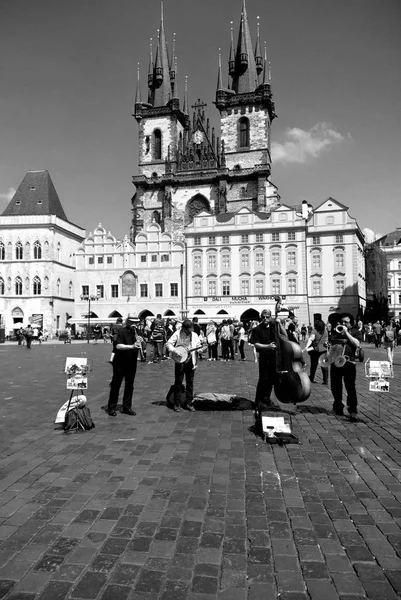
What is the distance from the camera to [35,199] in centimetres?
5997

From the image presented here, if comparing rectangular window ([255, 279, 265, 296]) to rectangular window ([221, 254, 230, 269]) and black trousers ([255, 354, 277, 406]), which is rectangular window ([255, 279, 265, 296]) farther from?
black trousers ([255, 354, 277, 406])

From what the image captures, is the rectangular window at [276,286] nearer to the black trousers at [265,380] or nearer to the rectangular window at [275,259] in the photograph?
the rectangular window at [275,259]

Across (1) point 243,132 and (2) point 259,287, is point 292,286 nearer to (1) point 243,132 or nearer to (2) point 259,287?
(2) point 259,287

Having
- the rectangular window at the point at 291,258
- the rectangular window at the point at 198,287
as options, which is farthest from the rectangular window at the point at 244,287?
the rectangular window at the point at 291,258

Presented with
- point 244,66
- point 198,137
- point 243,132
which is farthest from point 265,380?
point 244,66

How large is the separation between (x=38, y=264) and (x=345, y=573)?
57.6m

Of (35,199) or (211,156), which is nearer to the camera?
(35,199)

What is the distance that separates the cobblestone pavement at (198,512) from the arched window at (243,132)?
60449mm

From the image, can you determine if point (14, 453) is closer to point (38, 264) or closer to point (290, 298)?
point (290, 298)

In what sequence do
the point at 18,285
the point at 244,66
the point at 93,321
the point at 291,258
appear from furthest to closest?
1. the point at 244,66
2. the point at 18,285
3. the point at 291,258
4. the point at 93,321

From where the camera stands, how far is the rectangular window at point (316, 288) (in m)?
52.0

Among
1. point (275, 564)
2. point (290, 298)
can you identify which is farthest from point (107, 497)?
point (290, 298)

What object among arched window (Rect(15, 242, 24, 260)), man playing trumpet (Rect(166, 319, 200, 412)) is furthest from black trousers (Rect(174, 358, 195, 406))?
arched window (Rect(15, 242, 24, 260))

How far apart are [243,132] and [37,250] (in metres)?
30.9
